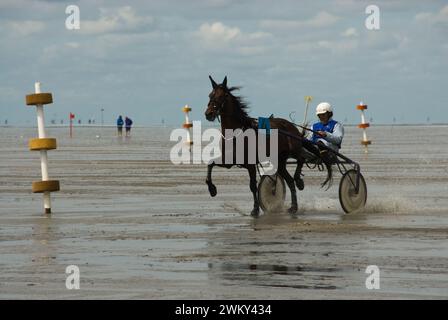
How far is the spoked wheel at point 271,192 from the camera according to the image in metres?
→ 20.2

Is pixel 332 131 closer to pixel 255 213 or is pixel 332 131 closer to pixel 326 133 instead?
pixel 326 133

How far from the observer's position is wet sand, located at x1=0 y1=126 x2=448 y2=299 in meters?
11.8

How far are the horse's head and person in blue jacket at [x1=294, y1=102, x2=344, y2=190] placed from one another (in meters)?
1.99

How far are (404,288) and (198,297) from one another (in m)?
1.92

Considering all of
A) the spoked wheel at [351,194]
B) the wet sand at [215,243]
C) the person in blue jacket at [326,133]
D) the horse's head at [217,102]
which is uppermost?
the horse's head at [217,102]

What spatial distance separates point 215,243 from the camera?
15.5 metres

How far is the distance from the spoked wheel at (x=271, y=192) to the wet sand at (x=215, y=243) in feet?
1.47

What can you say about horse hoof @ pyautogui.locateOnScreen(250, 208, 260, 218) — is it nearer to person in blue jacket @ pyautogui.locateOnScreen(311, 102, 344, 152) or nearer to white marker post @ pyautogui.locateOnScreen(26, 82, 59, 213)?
person in blue jacket @ pyautogui.locateOnScreen(311, 102, 344, 152)

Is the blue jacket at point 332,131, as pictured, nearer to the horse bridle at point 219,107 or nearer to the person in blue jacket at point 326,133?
the person in blue jacket at point 326,133

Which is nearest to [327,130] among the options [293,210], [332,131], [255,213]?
[332,131]

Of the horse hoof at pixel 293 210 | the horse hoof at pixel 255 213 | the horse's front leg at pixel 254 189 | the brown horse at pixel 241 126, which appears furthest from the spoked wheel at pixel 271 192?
the horse hoof at pixel 255 213

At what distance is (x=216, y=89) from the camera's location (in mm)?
19359

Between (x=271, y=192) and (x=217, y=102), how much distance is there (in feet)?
6.70
